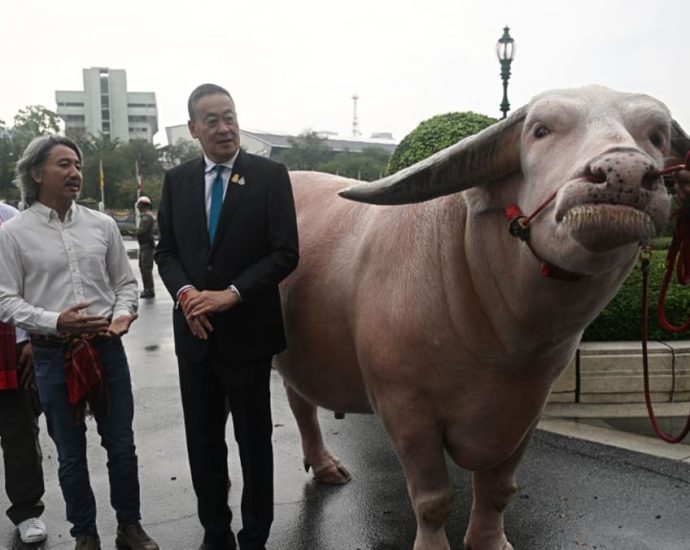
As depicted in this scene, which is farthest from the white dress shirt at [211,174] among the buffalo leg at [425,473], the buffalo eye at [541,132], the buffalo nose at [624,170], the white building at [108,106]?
the white building at [108,106]

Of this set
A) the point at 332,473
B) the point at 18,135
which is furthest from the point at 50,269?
the point at 18,135

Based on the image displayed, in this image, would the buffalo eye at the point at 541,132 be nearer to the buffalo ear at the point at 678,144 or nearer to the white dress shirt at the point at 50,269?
the buffalo ear at the point at 678,144

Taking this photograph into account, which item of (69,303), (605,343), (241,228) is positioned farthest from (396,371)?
(605,343)

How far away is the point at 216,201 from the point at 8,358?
4.57 ft

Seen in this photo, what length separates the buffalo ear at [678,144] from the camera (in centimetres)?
232

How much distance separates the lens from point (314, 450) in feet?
14.3

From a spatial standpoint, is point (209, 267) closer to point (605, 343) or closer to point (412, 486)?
point (412, 486)

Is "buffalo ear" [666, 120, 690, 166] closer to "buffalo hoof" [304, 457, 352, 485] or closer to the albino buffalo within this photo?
the albino buffalo

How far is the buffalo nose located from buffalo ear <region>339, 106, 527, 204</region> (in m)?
0.48

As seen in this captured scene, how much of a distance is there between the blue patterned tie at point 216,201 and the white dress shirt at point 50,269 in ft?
2.22

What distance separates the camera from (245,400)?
308cm

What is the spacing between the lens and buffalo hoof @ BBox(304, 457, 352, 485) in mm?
4297

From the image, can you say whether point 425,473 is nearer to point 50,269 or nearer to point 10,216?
point 50,269

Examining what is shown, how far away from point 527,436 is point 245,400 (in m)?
1.26
